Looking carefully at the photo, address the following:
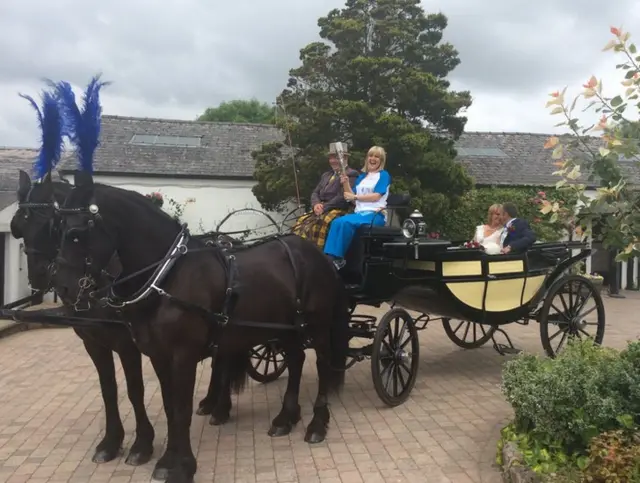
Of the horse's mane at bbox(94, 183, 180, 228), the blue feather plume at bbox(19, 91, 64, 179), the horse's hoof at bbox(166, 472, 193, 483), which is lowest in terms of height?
the horse's hoof at bbox(166, 472, 193, 483)

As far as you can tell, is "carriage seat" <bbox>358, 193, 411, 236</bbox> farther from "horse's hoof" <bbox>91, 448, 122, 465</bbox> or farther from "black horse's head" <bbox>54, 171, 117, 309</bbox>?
"horse's hoof" <bbox>91, 448, 122, 465</bbox>

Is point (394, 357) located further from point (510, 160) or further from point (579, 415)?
point (510, 160)

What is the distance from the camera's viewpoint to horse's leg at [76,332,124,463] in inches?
159

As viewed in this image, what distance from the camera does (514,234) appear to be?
6176mm

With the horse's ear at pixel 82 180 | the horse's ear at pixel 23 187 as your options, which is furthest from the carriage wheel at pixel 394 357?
the horse's ear at pixel 23 187

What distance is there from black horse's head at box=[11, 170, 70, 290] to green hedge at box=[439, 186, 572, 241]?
42.4ft

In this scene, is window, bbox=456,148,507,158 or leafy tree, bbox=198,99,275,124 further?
leafy tree, bbox=198,99,275,124

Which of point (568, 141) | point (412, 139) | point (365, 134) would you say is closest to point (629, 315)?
point (412, 139)

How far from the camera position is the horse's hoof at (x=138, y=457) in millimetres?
3977

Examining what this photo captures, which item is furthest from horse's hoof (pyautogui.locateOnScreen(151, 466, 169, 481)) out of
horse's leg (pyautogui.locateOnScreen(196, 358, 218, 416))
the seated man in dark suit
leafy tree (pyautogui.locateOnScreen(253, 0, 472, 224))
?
leafy tree (pyautogui.locateOnScreen(253, 0, 472, 224))

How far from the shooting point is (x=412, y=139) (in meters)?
12.7

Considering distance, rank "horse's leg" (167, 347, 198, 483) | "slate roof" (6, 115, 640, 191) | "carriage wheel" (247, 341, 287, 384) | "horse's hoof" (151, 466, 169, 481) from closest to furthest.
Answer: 1. "horse's leg" (167, 347, 198, 483)
2. "horse's hoof" (151, 466, 169, 481)
3. "carriage wheel" (247, 341, 287, 384)
4. "slate roof" (6, 115, 640, 191)

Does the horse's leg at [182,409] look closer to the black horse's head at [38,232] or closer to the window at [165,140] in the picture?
the black horse's head at [38,232]

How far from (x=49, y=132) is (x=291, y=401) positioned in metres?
2.84
